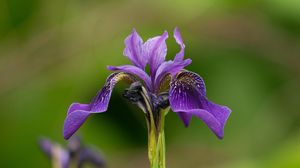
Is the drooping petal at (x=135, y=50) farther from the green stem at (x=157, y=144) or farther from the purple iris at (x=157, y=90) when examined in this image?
the green stem at (x=157, y=144)

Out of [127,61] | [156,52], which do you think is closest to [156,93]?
[156,52]

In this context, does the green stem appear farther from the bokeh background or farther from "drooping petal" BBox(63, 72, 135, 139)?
the bokeh background

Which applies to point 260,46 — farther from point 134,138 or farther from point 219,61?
point 134,138

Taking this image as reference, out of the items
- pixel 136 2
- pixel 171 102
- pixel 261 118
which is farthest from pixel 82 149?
pixel 136 2

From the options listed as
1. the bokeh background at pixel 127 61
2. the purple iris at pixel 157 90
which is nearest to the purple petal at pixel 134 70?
the purple iris at pixel 157 90

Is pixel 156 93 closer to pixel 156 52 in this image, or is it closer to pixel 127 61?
pixel 156 52
